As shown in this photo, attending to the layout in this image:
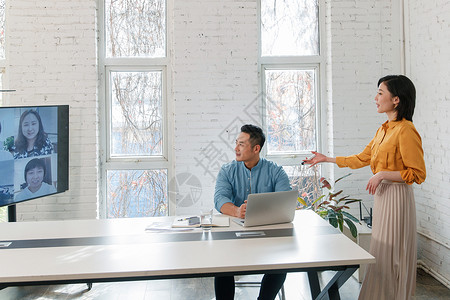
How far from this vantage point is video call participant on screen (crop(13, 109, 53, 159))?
3.76 meters

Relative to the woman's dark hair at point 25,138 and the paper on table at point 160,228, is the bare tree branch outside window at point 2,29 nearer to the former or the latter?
the woman's dark hair at point 25,138

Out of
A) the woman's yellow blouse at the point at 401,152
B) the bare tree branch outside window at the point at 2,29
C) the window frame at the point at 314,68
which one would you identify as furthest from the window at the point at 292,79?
the bare tree branch outside window at the point at 2,29

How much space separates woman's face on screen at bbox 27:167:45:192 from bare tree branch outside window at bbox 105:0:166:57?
1494 mm

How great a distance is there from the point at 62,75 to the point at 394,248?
3.51m

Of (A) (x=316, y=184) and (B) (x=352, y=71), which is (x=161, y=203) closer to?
(A) (x=316, y=184)

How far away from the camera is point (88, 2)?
4.45 m

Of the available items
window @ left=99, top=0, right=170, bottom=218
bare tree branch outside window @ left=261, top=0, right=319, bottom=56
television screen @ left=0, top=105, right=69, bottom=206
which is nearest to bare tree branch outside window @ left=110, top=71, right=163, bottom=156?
window @ left=99, top=0, right=170, bottom=218

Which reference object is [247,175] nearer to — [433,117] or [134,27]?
[433,117]

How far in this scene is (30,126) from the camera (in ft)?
12.6

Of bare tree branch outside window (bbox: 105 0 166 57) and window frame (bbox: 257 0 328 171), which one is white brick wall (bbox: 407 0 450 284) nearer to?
window frame (bbox: 257 0 328 171)

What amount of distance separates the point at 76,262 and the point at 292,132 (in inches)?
124

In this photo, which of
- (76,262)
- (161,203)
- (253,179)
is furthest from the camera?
(161,203)

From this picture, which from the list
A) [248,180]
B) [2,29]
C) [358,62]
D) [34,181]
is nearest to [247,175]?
[248,180]

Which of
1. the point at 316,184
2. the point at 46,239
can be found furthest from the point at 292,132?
the point at 46,239
